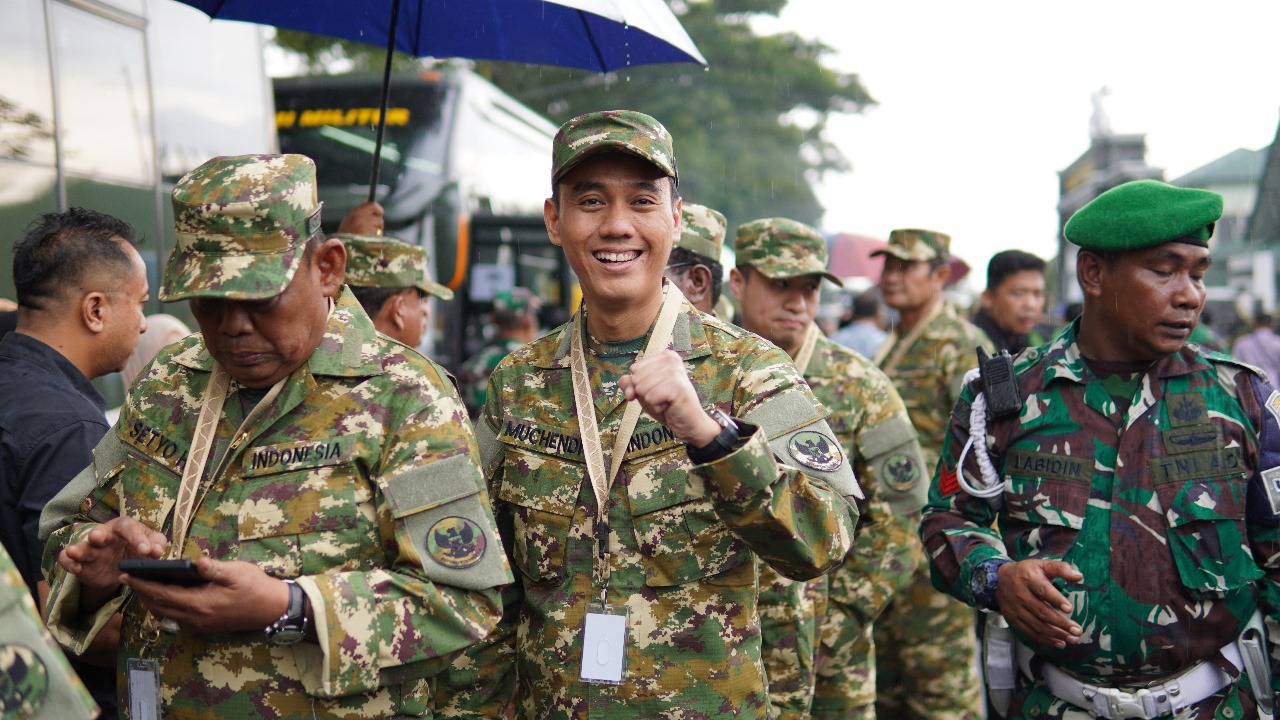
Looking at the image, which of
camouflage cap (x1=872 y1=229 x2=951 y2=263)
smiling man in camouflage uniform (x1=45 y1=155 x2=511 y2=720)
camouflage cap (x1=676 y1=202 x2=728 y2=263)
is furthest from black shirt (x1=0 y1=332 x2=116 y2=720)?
camouflage cap (x1=872 y1=229 x2=951 y2=263)

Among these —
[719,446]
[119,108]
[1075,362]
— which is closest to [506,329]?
[119,108]

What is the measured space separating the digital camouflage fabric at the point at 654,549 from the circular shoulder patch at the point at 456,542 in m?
0.35

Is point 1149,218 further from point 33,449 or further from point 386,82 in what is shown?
point 33,449

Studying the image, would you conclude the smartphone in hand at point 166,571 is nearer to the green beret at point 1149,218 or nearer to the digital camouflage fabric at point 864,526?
→ the green beret at point 1149,218

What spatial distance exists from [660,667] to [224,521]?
1.00 m

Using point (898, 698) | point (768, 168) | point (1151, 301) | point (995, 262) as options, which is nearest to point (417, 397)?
point (1151, 301)

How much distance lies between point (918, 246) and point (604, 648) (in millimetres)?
4579

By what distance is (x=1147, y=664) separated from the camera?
2863 mm

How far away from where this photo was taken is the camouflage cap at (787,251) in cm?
459

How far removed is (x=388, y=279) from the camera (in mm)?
4512

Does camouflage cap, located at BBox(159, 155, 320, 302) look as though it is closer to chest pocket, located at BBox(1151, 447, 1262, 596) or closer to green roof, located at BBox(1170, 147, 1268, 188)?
chest pocket, located at BBox(1151, 447, 1262, 596)

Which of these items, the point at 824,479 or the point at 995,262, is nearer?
the point at 824,479

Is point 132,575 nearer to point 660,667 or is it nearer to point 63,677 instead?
point 63,677

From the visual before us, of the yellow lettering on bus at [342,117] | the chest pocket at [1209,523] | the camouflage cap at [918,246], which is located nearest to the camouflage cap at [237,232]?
the chest pocket at [1209,523]
